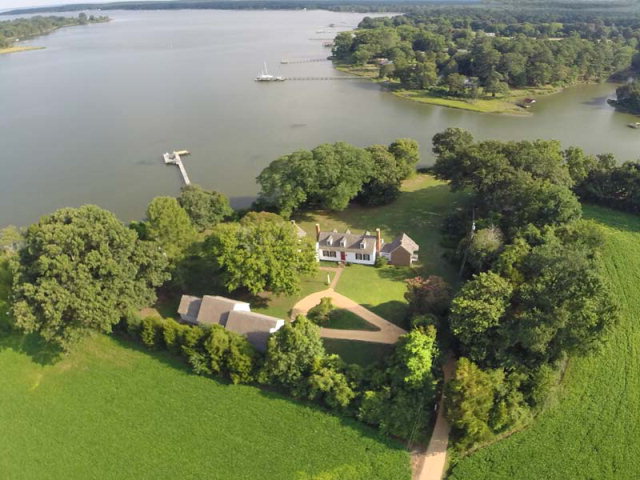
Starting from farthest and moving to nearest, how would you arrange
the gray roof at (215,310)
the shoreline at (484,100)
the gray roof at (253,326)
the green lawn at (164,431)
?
the shoreline at (484,100)
the gray roof at (215,310)
the gray roof at (253,326)
the green lawn at (164,431)

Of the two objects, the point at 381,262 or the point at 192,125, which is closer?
the point at 381,262

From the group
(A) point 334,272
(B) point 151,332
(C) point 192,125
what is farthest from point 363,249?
(C) point 192,125

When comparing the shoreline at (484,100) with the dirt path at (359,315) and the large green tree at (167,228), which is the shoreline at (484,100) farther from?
the large green tree at (167,228)

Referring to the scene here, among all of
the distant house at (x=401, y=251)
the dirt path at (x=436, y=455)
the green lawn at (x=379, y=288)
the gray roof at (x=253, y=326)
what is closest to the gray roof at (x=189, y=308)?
the gray roof at (x=253, y=326)

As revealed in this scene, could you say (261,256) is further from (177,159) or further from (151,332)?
(177,159)

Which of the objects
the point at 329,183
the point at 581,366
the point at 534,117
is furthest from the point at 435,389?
the point at 534,117

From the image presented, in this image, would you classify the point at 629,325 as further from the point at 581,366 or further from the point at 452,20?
the point at 452,20

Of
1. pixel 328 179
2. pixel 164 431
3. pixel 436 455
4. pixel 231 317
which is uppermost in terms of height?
pixel 328 179
